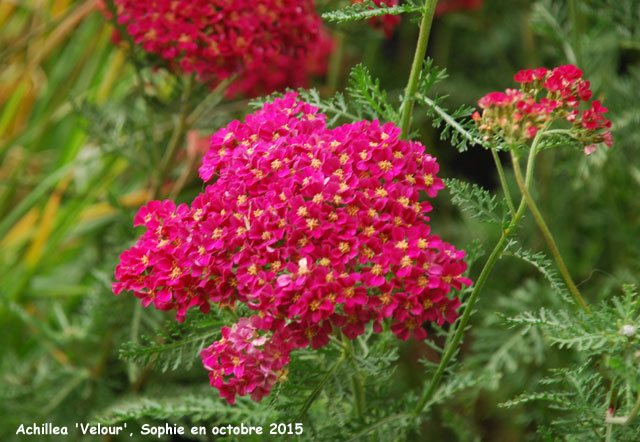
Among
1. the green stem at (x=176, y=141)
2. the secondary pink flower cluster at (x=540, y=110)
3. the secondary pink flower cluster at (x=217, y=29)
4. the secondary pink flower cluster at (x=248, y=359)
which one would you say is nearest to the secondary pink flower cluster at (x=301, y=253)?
the secondary pink flower cluster at (x=248, y=359)

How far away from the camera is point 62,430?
56.9 inches

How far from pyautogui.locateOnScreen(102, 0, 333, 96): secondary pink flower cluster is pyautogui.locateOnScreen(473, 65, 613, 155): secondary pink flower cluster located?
0.53 metres

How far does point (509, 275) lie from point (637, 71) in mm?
667

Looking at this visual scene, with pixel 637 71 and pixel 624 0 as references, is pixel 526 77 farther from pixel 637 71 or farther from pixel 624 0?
pixel 637 71

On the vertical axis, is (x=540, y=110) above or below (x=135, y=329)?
above

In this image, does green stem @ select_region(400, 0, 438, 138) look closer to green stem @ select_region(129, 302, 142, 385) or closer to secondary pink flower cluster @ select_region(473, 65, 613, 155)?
secondary pink flower cluster @ select_region(473, 65, 613, 155)

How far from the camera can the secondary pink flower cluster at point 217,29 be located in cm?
123

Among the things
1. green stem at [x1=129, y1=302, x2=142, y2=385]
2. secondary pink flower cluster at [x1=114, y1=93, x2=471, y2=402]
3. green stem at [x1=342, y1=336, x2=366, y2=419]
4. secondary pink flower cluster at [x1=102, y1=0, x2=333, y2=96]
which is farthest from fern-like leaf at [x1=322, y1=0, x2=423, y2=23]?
green stem at [x1=129, y1=302, x2=142, y2=385]

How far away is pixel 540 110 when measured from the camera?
33.0 inches

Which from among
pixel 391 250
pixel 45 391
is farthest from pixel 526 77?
pixel 45 391

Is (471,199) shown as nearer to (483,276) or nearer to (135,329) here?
(483,276)

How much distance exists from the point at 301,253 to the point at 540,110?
348 mm

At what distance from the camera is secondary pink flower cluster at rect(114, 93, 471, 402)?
82cm

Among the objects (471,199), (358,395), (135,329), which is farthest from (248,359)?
(135,329)
